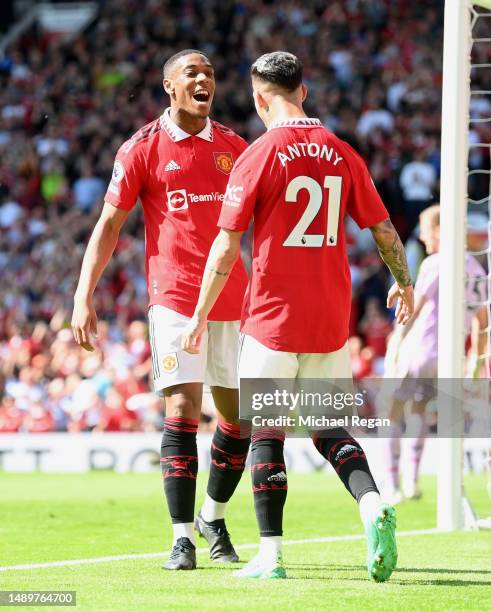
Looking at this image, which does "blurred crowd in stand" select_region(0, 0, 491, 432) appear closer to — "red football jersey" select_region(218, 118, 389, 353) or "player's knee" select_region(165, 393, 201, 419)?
"player's knee" select_region(165, 393, 201, 419)

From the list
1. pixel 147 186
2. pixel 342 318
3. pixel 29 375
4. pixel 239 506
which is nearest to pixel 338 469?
pixel 342 318

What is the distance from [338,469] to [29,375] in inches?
567

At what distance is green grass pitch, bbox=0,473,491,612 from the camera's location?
5.53 meters

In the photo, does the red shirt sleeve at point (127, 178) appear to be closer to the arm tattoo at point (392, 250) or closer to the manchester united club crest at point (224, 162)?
the manchester united club crest at point (224, 162)

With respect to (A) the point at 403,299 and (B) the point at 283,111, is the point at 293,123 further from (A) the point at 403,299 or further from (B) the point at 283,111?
(A) the point at 403,299

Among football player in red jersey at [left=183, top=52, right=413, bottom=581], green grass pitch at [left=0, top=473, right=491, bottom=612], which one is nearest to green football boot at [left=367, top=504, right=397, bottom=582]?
green grass pitch at [left=0, top=473, right=491, bottom=612]

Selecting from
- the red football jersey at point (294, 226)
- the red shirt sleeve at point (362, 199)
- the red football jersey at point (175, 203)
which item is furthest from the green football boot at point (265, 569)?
the red shirt sleeve at point (362, 199)

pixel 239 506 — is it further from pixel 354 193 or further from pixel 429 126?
pixel 429 126

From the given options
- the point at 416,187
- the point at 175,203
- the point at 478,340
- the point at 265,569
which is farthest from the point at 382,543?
the point at 416,187

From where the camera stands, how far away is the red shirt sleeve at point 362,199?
625 centimetres

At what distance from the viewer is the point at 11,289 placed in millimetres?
22125

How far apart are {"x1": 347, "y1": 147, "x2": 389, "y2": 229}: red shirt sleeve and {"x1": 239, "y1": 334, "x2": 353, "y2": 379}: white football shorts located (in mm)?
617

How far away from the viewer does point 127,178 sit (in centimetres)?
700

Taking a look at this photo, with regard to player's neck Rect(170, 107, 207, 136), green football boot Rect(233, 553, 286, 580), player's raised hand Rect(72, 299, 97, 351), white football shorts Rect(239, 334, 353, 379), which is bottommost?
green football boot Rect(233, 553, 286, 580)
